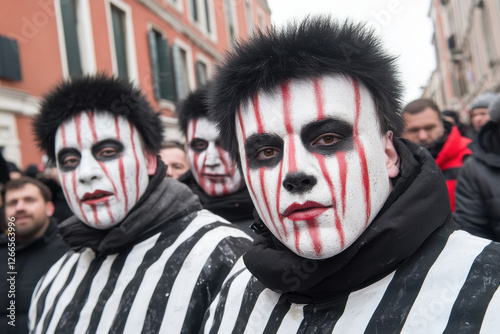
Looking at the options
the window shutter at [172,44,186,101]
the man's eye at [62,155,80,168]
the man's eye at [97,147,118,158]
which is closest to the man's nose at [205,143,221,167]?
the man's eye at [97,147,118,158]

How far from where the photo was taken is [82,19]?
31.4ft

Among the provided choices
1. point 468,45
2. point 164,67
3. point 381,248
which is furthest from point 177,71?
point 468,45

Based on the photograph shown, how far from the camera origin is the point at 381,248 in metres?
1.41

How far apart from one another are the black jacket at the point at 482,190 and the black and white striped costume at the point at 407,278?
4.45 ft

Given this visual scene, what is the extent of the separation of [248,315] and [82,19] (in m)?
9.18

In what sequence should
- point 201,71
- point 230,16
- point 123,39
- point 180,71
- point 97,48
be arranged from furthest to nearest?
point 230,16, point 201,71, point 180,71, point 123,39, point 97,48

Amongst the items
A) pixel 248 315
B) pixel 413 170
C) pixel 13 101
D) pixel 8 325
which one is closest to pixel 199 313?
pixel 248 315

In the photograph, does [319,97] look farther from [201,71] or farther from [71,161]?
[201,71]

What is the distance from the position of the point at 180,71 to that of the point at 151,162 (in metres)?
11.4

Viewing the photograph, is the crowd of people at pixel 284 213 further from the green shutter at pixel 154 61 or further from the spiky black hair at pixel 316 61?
the green shutter at pixel 154 61

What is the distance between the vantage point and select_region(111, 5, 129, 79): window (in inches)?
437

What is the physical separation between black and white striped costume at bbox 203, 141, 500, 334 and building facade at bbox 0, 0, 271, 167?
81cm

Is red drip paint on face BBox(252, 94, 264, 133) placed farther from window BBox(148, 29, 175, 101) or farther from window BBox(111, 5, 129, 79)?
window BBox(148, 29, 175, 101)

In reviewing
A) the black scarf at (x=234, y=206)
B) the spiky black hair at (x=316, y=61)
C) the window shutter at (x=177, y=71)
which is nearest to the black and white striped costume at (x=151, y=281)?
the black scarf at (x=234, y=206)
